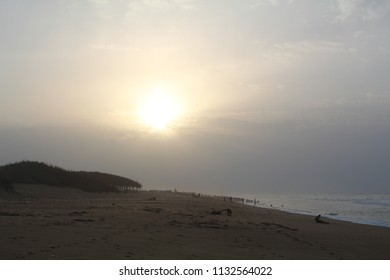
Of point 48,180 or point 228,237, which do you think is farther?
point 48,180

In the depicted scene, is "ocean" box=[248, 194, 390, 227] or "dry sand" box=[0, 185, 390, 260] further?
"ocean" box=[248, 194, 390, 227]

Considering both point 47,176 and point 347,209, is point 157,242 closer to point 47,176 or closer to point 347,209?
point 47,176

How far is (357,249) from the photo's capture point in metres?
16.3

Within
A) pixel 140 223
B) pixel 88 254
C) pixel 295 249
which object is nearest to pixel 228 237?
pixel 295 249

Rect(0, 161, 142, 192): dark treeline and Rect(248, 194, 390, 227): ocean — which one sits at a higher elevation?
Rect(0, 161, 142, 192): dark treeline

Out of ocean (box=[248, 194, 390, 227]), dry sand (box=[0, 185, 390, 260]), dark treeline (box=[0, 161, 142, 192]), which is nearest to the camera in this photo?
dry sand (box=[0, 185, 390, 260])

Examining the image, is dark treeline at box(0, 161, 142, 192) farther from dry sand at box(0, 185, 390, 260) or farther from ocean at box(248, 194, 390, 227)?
dry sand at box(0, 185, 390, 260)

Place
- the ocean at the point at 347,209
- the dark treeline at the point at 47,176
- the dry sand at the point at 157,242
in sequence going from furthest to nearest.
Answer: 1. the dark treeline at the point at 47,176
2. the ocean at the point at 347,209
3. the dry sand at the point at 157,242

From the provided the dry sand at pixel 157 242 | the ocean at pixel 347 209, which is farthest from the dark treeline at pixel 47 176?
the dry sand at pixel 157 242

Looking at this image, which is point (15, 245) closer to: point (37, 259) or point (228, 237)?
point (37, 259)

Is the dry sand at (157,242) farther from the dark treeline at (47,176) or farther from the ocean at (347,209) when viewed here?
the dark treeline at (47,176)

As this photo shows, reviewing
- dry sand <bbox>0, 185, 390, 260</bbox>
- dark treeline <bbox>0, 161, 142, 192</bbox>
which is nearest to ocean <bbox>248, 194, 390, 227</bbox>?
dry sand <bbox>0, 185, 390, 260</bbox>
